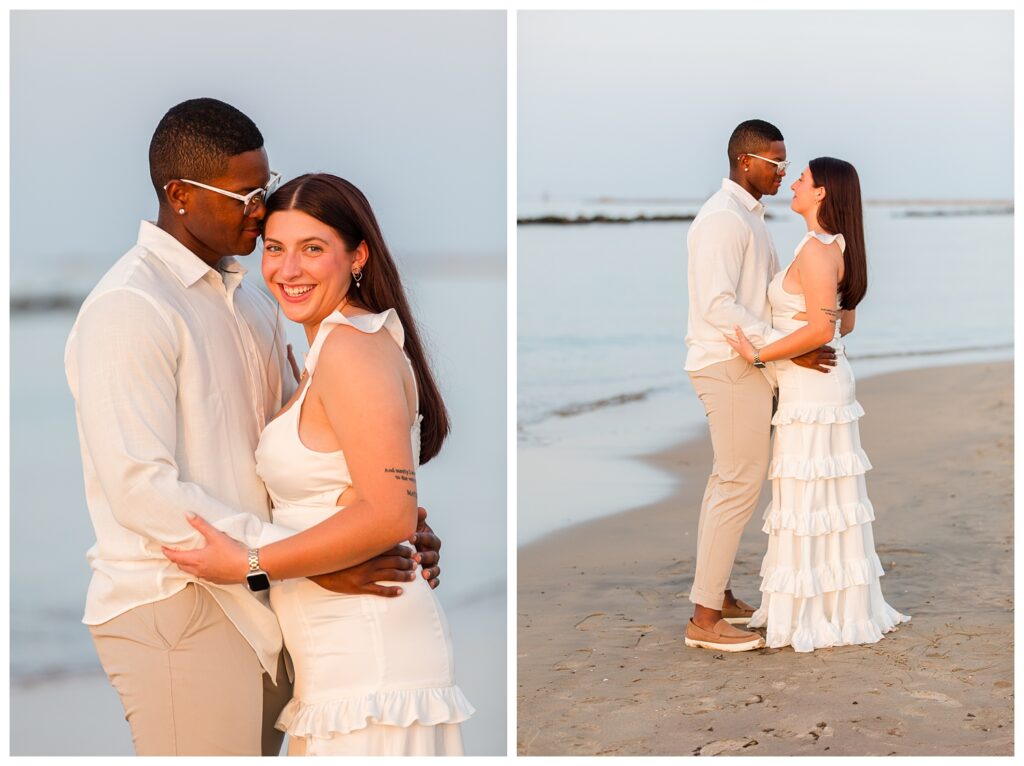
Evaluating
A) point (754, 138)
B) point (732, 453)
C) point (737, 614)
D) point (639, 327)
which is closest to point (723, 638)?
point (737, 614)

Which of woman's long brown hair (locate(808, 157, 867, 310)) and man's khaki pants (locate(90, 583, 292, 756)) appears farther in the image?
woman's long brown hair (locate(808, 157, 867, 310))

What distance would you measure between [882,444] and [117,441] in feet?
26.7

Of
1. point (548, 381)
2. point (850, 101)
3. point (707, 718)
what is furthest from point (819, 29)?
point (707, 718)

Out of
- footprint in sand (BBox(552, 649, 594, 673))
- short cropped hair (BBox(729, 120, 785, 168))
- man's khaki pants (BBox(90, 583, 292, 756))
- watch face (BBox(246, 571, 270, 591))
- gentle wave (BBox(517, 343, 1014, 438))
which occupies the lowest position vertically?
footprint in sand (BBox(552, 649, 594, 673))

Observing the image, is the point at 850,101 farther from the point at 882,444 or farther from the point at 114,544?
the point at 114,544

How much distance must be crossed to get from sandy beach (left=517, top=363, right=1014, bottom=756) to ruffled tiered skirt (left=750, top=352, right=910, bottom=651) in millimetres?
135

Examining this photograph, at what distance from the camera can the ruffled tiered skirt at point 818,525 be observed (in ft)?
Answer: 18.3

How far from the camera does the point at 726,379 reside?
18.7 feet

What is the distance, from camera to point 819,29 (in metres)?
20.2

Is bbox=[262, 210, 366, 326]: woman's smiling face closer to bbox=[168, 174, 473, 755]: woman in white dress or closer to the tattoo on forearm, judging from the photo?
bbox=[168, 174, 473, 755]: woman in white dress

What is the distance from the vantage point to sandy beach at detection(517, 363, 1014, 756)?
15.3ft

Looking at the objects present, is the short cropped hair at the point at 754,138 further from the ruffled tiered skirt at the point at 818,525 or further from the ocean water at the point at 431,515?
the ocean water at the point at 431,515

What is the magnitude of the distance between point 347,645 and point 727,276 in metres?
3.14

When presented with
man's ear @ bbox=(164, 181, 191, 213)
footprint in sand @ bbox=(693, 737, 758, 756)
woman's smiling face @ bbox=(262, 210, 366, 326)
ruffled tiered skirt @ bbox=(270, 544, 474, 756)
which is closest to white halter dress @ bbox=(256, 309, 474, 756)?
ruffled tiered skirt @ bbox=(270, 544, 474, 756)
